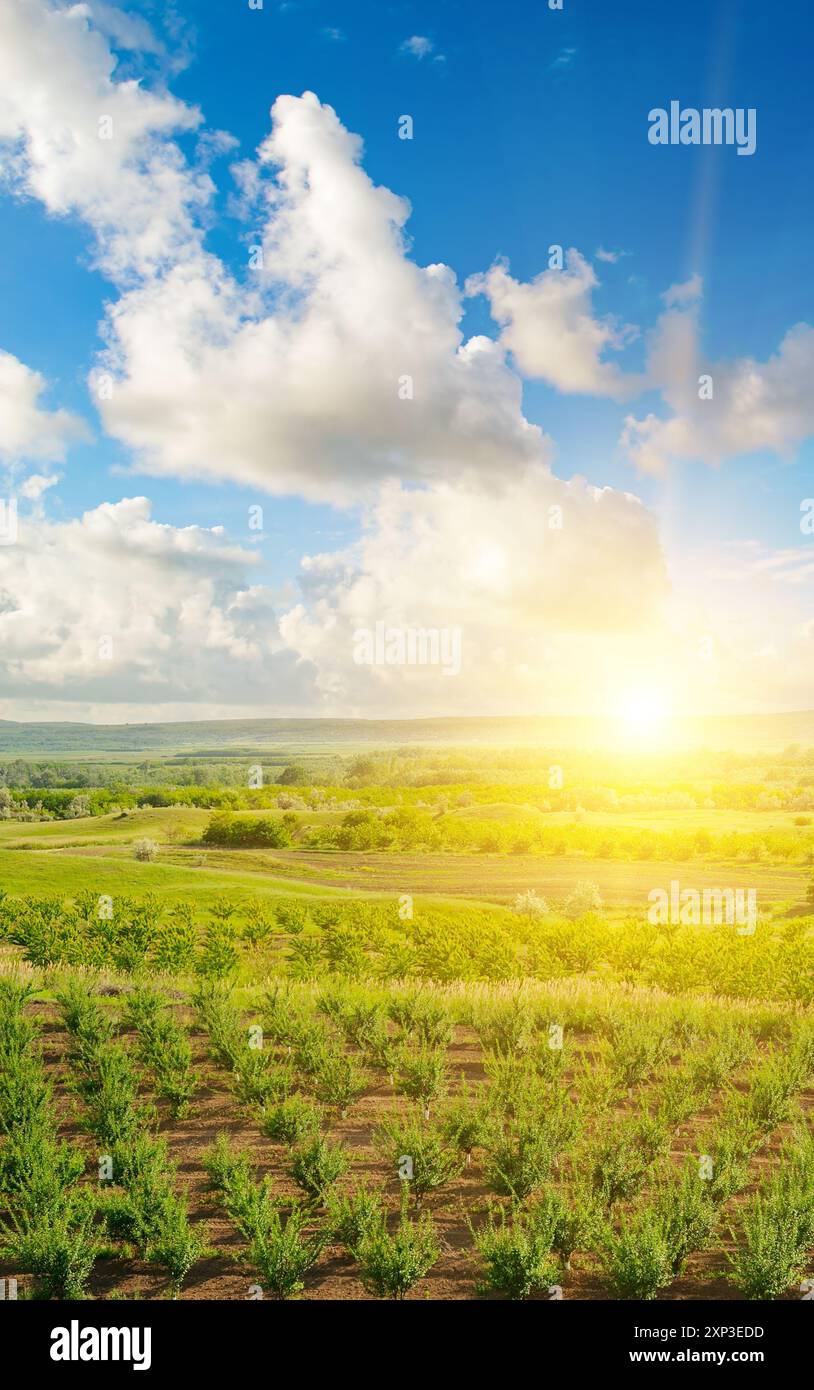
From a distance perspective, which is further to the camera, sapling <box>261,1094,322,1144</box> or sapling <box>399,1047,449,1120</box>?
sapling <box>399,1047,449,1120</box>

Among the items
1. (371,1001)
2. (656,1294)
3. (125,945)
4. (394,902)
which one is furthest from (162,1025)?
(394,902)

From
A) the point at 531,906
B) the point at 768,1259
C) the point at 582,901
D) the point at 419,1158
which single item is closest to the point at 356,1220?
the point at 419,1158

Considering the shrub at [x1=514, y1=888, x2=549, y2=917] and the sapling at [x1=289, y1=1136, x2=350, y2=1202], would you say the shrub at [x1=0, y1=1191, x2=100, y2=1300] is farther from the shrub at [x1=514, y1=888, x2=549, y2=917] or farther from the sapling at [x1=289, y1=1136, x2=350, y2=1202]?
the shrub at [x1=514, y1=888, x2=549, y2=917]

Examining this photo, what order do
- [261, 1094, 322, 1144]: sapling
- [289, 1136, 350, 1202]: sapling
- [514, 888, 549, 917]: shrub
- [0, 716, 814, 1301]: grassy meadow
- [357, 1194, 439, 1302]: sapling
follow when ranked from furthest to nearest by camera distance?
[514, 888, 549, 917]: shrub, [261, 1094, 322, 1144]: sapling, [289, 1136, 350, 1202]: sapling, [0, 716, 814, 1301]: grassy meadow, [357, 1194, 439, 1302]: sapling

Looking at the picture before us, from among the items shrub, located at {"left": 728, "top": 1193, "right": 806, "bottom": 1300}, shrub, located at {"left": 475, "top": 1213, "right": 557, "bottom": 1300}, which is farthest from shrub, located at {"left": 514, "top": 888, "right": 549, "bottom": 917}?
shrub, located at {"left": 475, "top": 1213, "right": 557, "bottom": 1300}

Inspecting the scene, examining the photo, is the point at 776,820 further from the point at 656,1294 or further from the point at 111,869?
the point at 656,1294

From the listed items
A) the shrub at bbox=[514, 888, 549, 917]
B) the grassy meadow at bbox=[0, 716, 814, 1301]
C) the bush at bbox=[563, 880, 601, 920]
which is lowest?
the bush at bbox=[563, 880, 601, 920]

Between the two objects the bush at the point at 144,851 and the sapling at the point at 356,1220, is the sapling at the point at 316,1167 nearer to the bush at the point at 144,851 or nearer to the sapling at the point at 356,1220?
the sapling at the point at 356,1220

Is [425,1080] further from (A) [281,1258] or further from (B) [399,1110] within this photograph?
(A) [281,1258]

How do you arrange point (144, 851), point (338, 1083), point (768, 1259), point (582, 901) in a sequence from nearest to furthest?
point (768, 1259) → point (338, 1083) → point (582, 901) → point (144, 851)

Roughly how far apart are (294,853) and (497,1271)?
219 ft

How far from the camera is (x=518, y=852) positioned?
7531 cm

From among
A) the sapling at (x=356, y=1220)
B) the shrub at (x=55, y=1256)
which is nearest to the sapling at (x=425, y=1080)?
the sapling at (x=356, y=1220)

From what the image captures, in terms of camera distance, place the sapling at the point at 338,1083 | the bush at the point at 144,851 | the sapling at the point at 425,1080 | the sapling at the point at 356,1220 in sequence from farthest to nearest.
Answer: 1. the bush at the point at 144,851
2. the sapling at the point at 425,1080
3. the sapling at the point at 338,1083
4. the sapling at the point at 356,1220
